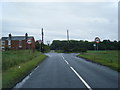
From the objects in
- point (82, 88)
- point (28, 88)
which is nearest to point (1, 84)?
point (28, 88)

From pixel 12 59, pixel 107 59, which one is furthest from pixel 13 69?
pixel 107 59

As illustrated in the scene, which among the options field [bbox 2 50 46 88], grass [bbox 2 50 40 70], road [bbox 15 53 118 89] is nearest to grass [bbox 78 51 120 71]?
road [bbox 15 53 118 89]

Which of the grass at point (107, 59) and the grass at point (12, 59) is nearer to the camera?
the grass at point (12, 59)

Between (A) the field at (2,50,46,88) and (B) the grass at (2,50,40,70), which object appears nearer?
(A) the field at (2,50,46,88)

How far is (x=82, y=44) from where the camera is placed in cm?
11131

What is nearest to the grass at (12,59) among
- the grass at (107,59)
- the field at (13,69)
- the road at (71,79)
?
the field at (13,69)

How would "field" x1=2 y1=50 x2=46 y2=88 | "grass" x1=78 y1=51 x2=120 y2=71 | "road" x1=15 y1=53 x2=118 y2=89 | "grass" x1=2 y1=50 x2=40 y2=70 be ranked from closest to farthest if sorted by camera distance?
1. "road" x1=15 y1=53 x2=118 y2=89
2. "field" x1=2 y1=50 x2=46 y2=88
3. "grass" x1=2 y1=50 x2=40 y2=70
4. "grass" x1=78 y1=51 x2=120 y2=71

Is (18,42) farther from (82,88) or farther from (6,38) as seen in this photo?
(82,88)

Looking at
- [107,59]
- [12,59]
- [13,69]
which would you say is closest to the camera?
[13,69]

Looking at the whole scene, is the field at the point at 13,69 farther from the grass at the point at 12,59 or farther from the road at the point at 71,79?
the road at the point at 71,79

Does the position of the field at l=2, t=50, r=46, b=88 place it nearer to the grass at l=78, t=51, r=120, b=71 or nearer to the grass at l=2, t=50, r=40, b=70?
the grass at l=2, t=50, r=40, b=70

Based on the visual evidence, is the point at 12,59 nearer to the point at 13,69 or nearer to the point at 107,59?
the point at 13,69

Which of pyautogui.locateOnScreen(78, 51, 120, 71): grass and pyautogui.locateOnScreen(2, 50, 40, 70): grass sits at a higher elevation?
pyautogui.locateOnScreen(2, 50, 40, 70): grass

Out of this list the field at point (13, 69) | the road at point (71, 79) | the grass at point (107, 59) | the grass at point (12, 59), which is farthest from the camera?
Answer: the grass at point (107, 59)
